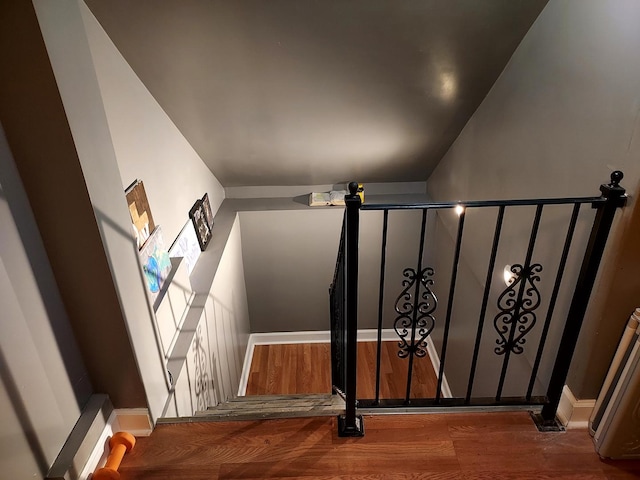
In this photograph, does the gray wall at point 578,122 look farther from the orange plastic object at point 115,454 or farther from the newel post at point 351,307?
the orange plastic object at point 115,454

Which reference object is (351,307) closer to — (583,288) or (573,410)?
(583,288)

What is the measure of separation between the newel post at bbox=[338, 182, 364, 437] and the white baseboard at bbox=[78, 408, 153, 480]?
808mm

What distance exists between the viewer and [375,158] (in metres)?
3.78

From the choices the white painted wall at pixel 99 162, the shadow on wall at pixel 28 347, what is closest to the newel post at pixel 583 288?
the white painted wall at pixel 99 162

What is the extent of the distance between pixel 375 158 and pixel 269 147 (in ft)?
3.26

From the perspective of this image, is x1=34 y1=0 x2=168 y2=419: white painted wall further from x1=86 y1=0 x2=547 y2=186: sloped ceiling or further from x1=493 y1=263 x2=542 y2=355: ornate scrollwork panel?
x1=493 y1=263 x2=542 y2=355: ornate scrollwork panel

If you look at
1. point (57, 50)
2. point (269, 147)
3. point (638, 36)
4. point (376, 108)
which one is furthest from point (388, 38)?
point (57, 50)

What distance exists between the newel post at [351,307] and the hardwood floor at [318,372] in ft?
7.92

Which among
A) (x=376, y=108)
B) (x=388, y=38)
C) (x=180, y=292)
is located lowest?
(x=180, y=292)

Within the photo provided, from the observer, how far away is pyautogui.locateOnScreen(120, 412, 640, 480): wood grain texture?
1.56 m

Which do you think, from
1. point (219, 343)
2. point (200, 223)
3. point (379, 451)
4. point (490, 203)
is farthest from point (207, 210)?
point (490, 203)

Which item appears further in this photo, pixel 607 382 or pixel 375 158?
pixel 375 158

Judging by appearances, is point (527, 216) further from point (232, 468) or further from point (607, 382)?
point (232, 468)

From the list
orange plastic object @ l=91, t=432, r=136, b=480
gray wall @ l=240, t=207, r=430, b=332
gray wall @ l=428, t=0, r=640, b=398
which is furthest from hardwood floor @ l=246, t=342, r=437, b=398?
orange plastic object @ l=91, t=432, r=136, b=480
